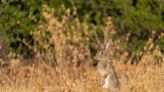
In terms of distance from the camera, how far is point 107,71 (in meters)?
7.84

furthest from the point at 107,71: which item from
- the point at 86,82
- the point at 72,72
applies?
the point at 72,72

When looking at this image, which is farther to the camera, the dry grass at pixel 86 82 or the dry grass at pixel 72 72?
the dry grass at pixel 72 72

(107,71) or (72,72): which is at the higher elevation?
(107,71)

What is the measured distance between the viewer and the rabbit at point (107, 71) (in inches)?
299

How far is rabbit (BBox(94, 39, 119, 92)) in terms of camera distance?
7590mm

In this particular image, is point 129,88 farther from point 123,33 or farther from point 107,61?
point 123,33

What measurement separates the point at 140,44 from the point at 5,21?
2.59 metres

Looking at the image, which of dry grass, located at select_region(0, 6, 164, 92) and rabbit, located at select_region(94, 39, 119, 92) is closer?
rabbit, located at select_region(94, 39, 119, 92)

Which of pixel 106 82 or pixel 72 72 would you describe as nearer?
pixel 106 82

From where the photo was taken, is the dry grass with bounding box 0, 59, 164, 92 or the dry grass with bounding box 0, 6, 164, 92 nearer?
the dry grass with bounding box 0, 59, 164, 92

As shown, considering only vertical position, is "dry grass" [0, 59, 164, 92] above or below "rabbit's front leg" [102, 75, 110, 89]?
below

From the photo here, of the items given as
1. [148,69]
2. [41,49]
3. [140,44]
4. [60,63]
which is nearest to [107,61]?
[148,69]

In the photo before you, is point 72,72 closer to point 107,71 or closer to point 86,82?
point 86,82

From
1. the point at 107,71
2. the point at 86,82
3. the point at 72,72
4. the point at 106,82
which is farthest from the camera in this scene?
the point at 72,72
